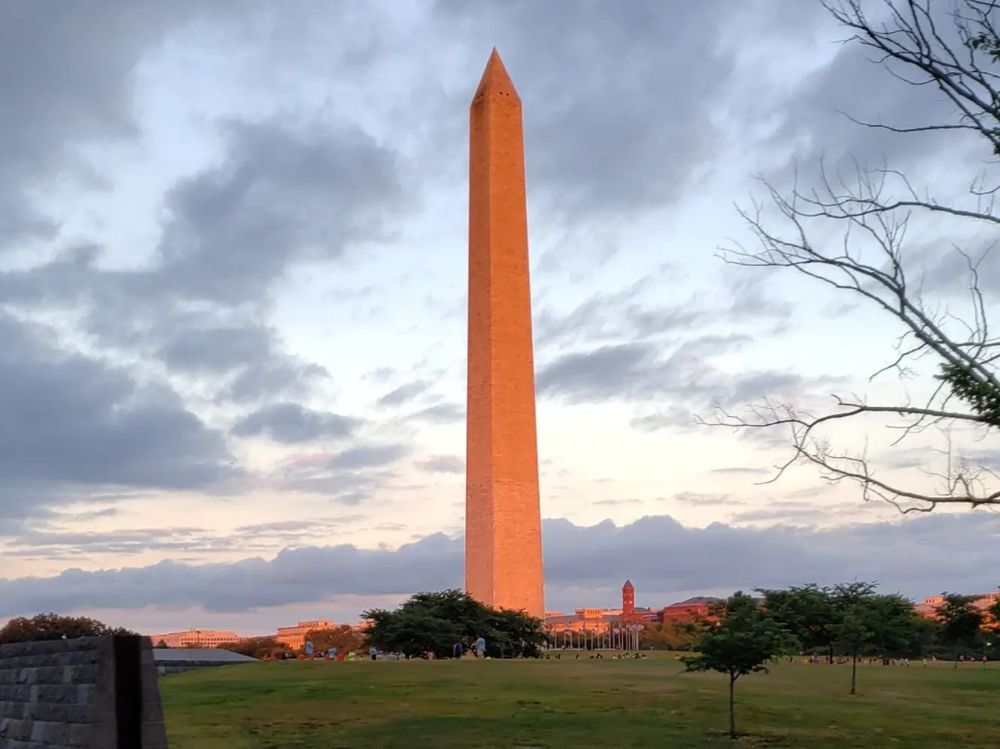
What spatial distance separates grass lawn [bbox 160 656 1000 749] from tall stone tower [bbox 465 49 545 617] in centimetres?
1080

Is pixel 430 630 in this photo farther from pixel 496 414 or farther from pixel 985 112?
pixel 985 112

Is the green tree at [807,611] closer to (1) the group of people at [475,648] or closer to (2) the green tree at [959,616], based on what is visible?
(2) the green tree at [959,616]

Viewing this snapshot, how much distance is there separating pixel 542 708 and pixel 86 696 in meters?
16.9

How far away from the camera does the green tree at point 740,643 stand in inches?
909

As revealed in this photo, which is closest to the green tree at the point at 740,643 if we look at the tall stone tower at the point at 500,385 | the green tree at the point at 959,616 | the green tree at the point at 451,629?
the green tree at the point at 451,629

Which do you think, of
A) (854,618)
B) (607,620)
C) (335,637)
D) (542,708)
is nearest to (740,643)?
(542,708)

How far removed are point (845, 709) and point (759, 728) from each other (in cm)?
481

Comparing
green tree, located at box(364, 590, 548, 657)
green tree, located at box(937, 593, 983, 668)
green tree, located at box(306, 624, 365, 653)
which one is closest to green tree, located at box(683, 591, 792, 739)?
green tree, located at box(364, 590, 548, 657)

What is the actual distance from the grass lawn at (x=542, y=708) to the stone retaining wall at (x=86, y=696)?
387 inches

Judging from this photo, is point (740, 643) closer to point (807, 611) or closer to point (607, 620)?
point (807, 611)

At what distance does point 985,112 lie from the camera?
40.9 ft

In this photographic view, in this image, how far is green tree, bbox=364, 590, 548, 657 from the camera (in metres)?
42.2

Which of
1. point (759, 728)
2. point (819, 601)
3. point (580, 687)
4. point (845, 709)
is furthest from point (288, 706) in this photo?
point (819, 601)

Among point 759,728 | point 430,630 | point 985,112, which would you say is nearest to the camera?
point 985,112
